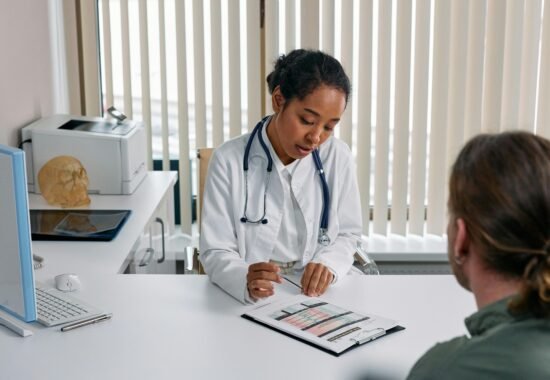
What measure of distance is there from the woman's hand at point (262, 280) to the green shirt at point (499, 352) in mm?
834

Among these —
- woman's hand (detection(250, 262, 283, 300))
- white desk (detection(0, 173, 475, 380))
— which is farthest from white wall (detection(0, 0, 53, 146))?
woman's hand (detection(250, 262, 283, 300))

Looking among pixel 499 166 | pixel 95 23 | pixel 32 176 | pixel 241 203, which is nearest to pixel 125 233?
pixel 241 203

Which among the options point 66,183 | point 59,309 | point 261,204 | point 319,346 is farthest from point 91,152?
point 319,346

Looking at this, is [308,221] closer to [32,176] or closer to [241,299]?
[241,299]

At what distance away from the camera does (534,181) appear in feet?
3.23

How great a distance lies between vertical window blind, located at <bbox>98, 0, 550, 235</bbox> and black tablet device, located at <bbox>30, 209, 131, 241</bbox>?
2.75 feet

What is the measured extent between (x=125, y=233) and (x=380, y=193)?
53.3 inches

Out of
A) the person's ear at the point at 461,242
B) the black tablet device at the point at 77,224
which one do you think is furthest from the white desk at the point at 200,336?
the person's ear at the point at 461,242

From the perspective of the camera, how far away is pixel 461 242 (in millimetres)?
1068

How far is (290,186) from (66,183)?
857mm

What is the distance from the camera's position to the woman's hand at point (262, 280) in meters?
1.85

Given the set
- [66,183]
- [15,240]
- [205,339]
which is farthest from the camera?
[66,183]

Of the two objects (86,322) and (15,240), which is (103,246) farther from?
(15,240)

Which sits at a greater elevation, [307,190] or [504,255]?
[504,255]
